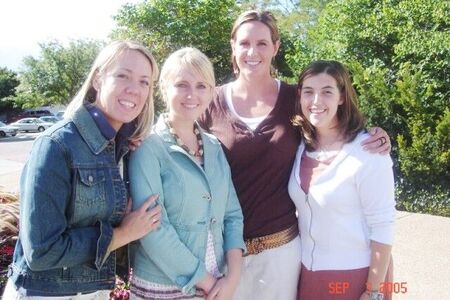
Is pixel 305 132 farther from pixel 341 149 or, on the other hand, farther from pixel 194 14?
pixel 194 14

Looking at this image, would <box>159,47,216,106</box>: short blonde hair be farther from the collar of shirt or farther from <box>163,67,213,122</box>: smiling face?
the collar of shirt

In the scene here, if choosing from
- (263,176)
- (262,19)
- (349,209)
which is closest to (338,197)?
(349,209)

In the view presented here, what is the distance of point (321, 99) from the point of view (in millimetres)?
2676

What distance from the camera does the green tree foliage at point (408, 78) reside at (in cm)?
772

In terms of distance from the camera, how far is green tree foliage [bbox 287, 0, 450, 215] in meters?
7.72

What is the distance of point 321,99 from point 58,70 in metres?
34.8

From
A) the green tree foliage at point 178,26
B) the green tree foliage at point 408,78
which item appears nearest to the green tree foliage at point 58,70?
the green tree foliage at point 178,26

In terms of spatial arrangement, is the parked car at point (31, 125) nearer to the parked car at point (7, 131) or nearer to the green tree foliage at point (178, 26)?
the parked car at point (7, 131)

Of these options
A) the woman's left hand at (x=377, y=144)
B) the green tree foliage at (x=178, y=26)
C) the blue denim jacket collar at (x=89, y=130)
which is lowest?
the woman's left hand at (x=377, y=144)

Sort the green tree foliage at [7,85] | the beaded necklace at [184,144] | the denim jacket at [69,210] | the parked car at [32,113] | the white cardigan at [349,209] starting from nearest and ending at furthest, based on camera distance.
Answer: the denim jacket at [69,210] < the beaded necklace at [184,144] < the white cardigan at [349,209] < the green tree foliage at [7,85] < the parked car at [32,113]

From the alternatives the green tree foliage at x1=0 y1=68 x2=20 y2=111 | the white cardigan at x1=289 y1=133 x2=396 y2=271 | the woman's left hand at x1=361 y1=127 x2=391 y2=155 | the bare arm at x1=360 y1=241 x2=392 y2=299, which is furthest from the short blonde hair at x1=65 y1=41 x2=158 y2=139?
the green tree foliage at x1=0 y1=68 x2=20 y2=111

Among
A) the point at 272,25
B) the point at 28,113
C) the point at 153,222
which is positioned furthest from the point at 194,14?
the point at 28,113

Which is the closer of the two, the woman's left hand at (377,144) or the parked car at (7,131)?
the woman's left hand at (377,144)

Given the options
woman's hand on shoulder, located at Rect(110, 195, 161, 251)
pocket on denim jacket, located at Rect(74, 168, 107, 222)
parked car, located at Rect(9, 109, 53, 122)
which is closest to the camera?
pocket on denim jacket, located at Rect(74, 168, 107, 222)
